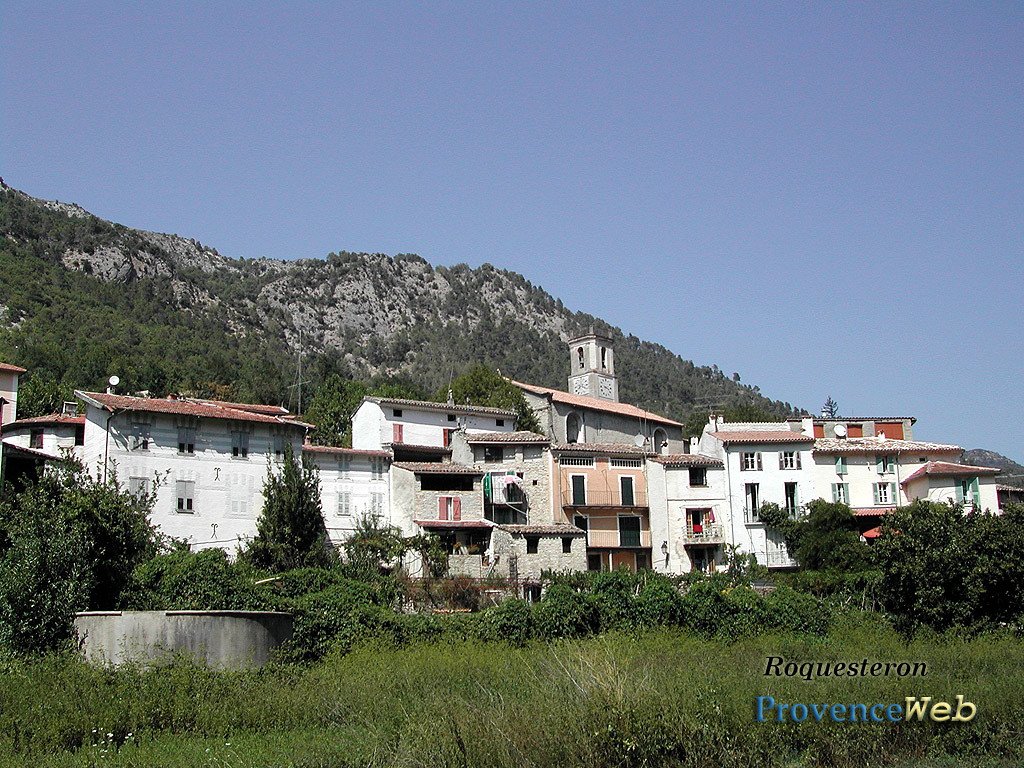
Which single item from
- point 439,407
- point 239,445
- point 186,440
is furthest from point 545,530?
point 186,440

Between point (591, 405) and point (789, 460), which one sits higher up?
point (591, 405)

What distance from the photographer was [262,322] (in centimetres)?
15050

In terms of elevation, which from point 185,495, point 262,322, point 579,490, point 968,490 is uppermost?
point 262,322

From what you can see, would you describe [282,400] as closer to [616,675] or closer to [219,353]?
[219,353]

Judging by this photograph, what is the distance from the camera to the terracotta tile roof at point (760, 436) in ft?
197

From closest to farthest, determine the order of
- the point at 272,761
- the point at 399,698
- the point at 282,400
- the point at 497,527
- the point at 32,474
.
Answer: the point at 272,761 → the point at 399,698 → the point at 32,474 → the point at 497,527 → the point at 282,400

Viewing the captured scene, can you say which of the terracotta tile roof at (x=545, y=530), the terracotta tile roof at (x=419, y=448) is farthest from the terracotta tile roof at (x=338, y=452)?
the terracotta tile roof at (x=545, y=530)

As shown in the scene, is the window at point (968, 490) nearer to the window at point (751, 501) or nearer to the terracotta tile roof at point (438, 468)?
the window at point (751, 501)

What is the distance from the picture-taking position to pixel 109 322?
103 m

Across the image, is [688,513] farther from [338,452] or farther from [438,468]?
[338,452]

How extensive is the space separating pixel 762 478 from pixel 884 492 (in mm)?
7506

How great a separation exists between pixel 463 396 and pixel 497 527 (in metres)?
23.9

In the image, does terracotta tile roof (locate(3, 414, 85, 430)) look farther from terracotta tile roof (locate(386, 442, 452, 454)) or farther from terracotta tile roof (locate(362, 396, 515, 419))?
terracotta tile roof (locate(386, 442, 452, 454))

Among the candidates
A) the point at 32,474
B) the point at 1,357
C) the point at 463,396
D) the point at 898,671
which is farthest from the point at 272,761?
the point at 1,357
